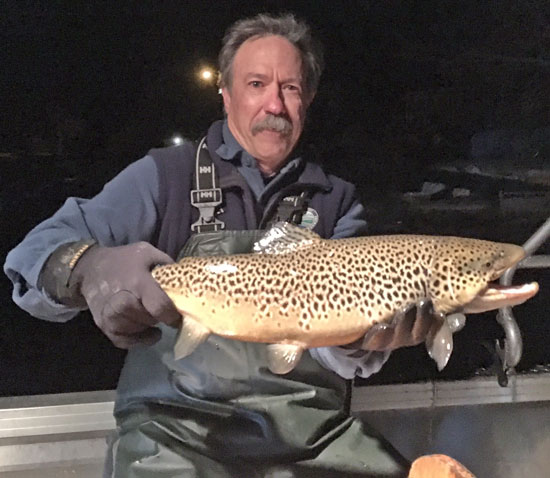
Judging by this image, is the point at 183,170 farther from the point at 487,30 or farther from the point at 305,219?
the point at 487,30

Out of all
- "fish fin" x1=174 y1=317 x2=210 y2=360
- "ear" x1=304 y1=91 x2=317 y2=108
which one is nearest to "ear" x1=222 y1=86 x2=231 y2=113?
"ear" x1=304 y1=91 x2=317 y2=108

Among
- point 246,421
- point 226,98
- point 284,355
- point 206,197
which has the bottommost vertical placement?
point 246,421

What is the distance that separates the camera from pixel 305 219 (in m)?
0.82

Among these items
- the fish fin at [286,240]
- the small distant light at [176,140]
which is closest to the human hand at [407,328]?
the fish fin at [286,240]

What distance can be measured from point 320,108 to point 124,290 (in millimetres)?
496

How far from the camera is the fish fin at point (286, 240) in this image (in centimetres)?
64

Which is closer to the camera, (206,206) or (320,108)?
(206,206)

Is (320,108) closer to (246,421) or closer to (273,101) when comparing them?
(273,101)

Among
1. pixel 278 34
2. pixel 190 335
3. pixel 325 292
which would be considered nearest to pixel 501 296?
pixel 325 292

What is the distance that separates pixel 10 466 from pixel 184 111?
28.4 inches

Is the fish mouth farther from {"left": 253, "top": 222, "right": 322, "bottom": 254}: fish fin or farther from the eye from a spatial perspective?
the eye

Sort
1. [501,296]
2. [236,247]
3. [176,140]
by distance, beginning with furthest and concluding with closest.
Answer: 1. [176,140]
2. [236,247]
3. [501,296]

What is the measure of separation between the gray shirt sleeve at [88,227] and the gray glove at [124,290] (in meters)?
0.07

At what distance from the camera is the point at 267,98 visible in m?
0.78
